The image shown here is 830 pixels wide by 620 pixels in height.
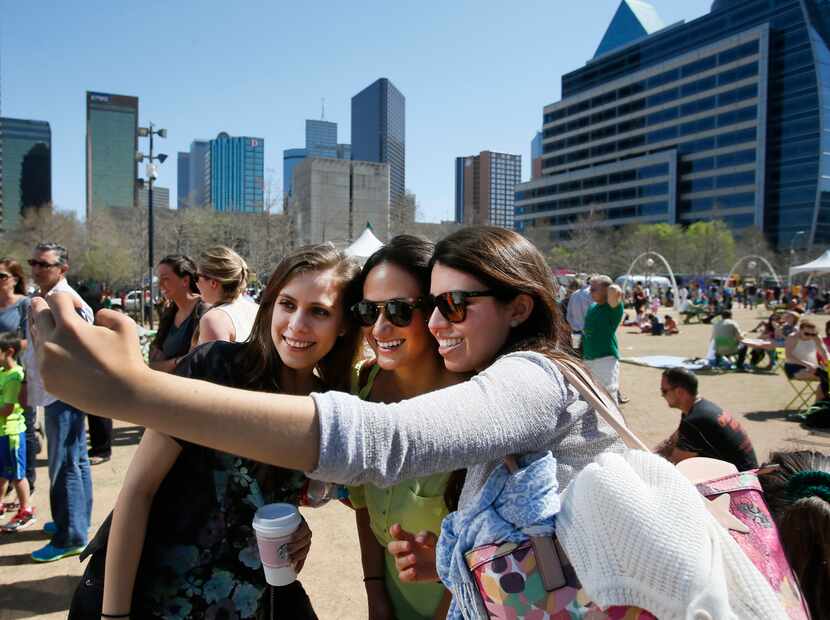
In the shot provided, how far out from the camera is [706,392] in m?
10.7

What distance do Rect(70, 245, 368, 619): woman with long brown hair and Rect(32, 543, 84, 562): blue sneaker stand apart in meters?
2.88

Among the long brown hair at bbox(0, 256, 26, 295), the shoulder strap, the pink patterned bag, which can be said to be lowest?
the pink patterned bag

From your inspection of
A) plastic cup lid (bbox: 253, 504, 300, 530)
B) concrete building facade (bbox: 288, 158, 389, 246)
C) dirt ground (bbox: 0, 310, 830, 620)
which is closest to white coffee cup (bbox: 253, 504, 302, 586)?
plastic cup lid (bbox: 253, 504, 300, 530)

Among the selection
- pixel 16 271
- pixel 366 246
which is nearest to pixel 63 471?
pixel 16 271

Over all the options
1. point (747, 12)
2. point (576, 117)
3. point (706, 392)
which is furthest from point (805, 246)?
point (706, 392)

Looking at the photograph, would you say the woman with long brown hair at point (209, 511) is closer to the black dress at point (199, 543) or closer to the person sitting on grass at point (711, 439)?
the black dress at point (199, 543)

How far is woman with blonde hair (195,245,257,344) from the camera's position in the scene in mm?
3650

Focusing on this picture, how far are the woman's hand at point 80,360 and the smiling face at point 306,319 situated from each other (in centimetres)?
109

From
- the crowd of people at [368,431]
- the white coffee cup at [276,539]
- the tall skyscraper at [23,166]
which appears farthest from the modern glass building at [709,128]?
the tall skyscraper at [23,166]

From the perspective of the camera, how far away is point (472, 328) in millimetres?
1427

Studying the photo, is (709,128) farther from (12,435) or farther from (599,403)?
(599,403)

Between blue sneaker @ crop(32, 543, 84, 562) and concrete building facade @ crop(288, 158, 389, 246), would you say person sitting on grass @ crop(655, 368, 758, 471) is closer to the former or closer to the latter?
blue sneaker @ crop(32, 543, 84, 562)

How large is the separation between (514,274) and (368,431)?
27.8 inches

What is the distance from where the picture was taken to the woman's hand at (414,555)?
5.25 feet
